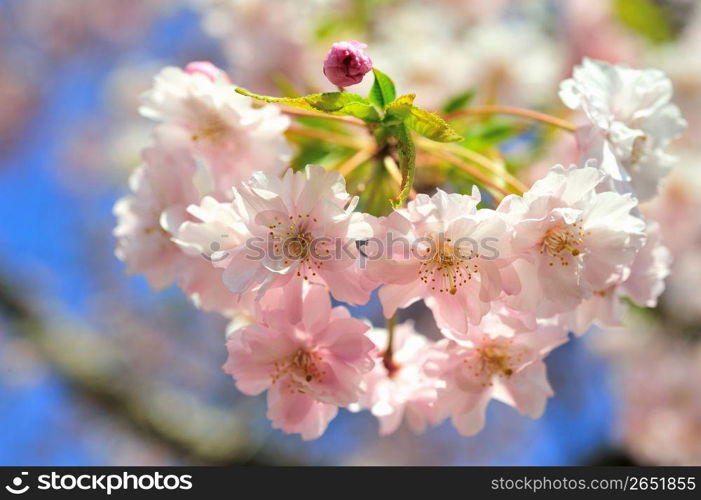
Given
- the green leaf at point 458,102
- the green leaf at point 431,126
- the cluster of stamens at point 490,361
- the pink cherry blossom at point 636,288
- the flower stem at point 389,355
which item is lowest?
the cluster of stamens at point 490,361

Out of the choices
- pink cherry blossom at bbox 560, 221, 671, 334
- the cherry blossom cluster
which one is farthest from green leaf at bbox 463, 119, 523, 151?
pink cherry blossom at bbox 560, 221, 671, 334

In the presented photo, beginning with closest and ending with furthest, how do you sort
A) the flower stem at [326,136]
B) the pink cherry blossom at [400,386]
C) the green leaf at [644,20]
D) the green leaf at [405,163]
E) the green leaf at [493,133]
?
the green leaf at [405,163] → the pink cherry blossom at [400,386] → the flower stem at [326,136] → the green leaf at [493,133] → the green leaf at [644,20]

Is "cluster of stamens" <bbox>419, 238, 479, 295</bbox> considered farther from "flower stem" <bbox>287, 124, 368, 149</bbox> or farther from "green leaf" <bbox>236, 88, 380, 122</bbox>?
"flower stem" <bbox>287, 124, 368, 149</bbox>

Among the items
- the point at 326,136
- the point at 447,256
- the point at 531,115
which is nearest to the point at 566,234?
the point at 447,256

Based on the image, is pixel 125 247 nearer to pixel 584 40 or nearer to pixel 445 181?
pixel 445 181

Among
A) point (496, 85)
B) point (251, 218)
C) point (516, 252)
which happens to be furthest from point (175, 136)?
point (496, 85)
